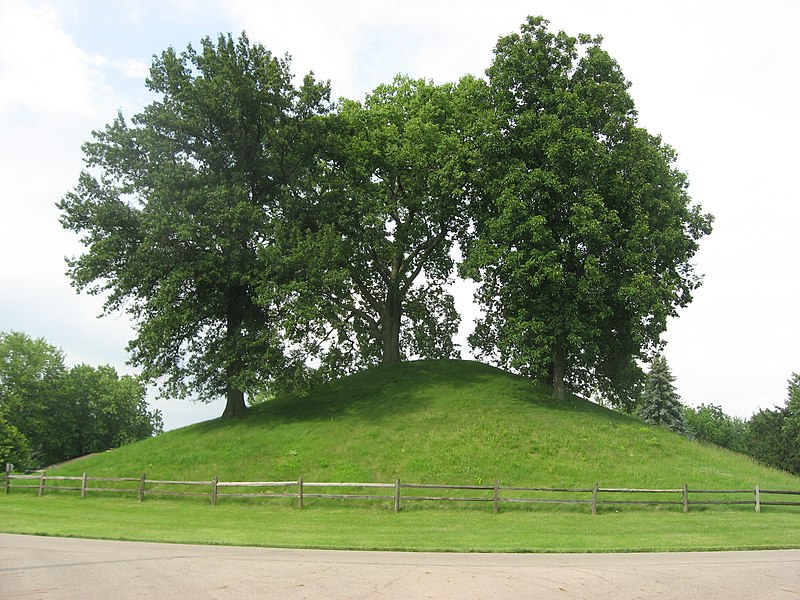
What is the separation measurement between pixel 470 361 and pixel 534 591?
37378 millimetres

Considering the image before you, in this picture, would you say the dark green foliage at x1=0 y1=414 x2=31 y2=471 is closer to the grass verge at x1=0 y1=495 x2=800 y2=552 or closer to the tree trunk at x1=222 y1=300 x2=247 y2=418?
the tree trunk at x1=222 y1=300 x2=247 y2=418

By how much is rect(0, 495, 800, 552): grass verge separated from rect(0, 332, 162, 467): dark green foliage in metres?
47.2

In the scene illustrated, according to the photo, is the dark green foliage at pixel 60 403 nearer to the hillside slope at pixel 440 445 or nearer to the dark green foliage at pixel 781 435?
the hillside slope at pixel 440 445

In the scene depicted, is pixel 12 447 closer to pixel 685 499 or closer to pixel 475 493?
pixel 475 493

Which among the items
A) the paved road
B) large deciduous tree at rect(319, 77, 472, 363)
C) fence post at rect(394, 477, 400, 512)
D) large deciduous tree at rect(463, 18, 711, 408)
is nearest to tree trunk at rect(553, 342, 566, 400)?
large deciduous tree at rect(463, 18, 711, 408)

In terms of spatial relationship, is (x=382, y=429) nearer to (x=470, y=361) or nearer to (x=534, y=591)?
(x=470, y=361)

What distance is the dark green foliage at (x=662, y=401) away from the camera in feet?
244

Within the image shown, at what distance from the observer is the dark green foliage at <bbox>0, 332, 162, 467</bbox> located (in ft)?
235

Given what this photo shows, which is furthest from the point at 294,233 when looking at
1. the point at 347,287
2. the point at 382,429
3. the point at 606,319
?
the point at 606,319

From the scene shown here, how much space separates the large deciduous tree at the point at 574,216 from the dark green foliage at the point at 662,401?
36.2 m

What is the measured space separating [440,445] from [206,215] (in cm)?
1997

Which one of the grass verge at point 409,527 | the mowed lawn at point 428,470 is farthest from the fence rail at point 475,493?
the grass verge at point 409,527

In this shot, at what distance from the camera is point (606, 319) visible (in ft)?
127

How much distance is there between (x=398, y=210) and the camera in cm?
4706
